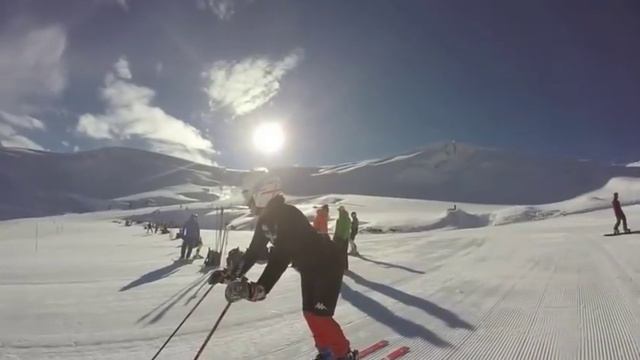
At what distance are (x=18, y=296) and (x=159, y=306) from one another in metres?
2.76

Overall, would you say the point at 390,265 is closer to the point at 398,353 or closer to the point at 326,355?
the point at 398,353

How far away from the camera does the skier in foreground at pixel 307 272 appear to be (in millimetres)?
4066

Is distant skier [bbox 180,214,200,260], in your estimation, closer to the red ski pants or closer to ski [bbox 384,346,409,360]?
ski [bbox 384,346,409,360]

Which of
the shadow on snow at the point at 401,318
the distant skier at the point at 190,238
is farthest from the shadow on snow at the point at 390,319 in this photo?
the distant skier at the point at 190,238

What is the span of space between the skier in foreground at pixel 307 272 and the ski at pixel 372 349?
1.43 meters

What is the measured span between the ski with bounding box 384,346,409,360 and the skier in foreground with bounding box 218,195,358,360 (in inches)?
56.7

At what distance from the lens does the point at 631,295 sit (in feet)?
29.1

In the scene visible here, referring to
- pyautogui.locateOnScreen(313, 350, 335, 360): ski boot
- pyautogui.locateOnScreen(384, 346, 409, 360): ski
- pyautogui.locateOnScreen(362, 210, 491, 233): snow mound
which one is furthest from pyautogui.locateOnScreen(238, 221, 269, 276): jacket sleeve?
pyautogui.locateOnScreen(362, 210, 491, 233): snow mound

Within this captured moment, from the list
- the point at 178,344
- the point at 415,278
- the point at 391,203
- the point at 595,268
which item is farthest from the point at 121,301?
the point at 391,203

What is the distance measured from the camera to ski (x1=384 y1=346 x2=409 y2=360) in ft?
18.1

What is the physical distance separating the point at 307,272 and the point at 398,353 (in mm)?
2178

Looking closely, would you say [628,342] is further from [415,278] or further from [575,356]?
[415,278]

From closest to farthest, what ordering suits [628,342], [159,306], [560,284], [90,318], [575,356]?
[575,356] → [628,342] → [90,318] → [159,306] → [560,284]

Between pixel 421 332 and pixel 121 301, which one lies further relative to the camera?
pixel 121 301
